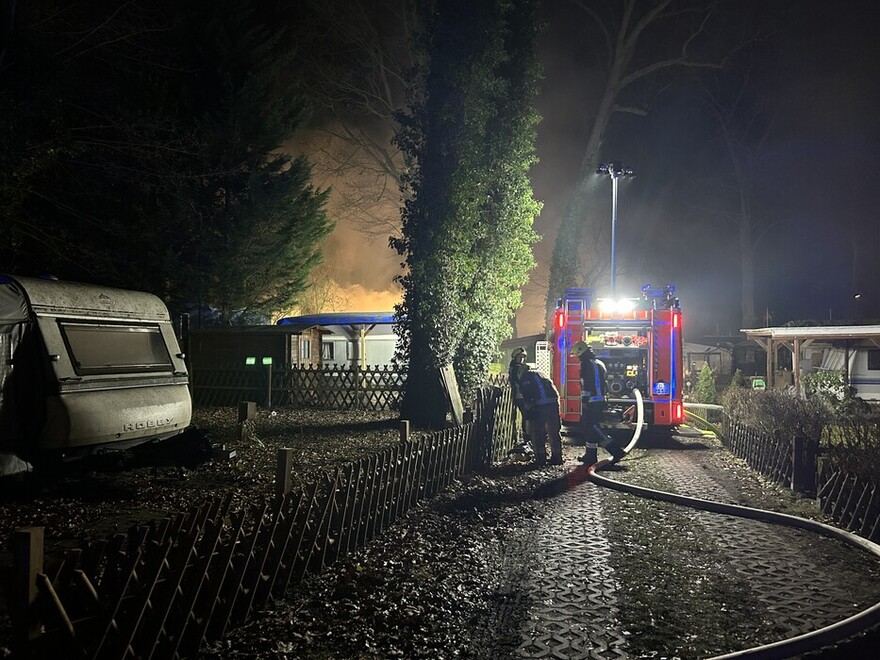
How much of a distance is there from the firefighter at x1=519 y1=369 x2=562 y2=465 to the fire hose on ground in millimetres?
782

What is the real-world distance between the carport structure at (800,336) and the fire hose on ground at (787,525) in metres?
10.5

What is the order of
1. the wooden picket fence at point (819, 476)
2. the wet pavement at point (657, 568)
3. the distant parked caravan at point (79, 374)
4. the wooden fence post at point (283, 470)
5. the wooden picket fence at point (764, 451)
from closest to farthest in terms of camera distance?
the wet pavement at point (657, 568) < the wooden fence post at point (283, 470) < the wooden picket fence at point (819, 476) < the distant parked caravan at point (79, 374) < the wooden picket fence at point (764, 451)

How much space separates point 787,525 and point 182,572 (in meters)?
6.85

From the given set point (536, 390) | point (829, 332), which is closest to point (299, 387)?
point (536, 390)

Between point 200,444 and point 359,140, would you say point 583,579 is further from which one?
point 359,140

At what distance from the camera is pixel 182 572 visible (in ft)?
12.8

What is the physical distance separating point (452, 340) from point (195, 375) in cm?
1075

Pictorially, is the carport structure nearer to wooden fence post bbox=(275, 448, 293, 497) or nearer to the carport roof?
the carport roof

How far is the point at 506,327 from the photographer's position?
1638 cm

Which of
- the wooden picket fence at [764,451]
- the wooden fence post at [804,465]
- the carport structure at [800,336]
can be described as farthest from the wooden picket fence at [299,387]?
the carport structure at [800,336]

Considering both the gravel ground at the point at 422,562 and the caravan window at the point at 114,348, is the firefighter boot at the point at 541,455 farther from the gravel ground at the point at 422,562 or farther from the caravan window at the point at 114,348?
the caravan window at the point at 114,348

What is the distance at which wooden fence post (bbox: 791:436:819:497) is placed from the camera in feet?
30.7

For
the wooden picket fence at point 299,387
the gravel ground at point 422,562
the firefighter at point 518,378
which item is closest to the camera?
the gravel ground at point 422,562

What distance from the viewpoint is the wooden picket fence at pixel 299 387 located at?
62.7ft
